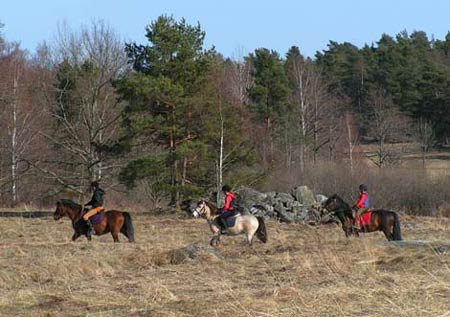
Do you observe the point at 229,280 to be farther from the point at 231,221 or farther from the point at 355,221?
the point at 355,221

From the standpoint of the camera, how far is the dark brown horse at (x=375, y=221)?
18.9 meters

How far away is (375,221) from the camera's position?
19.2 metres

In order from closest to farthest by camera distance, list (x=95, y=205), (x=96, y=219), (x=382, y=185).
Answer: (x=96, y=219) < (x=95, y=205) < (x=382, y=185)

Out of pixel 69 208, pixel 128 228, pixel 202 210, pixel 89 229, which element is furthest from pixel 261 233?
pixel 69 208

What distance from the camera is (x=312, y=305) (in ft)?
26.9

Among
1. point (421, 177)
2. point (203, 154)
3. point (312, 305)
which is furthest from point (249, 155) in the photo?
point (312, 305)

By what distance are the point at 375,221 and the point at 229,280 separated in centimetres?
852

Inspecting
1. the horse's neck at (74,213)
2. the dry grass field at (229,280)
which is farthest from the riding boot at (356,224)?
the horse's neck at (74,213)

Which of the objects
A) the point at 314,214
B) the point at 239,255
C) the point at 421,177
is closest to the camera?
the point at 239,255

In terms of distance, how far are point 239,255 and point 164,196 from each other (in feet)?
69.0

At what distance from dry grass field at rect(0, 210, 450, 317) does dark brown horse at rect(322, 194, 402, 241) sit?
1.92 metres

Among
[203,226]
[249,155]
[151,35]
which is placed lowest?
[203,226]

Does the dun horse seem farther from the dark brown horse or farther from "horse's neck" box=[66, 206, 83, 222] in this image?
"horse's neck" box=[66, 206, 83, 222]

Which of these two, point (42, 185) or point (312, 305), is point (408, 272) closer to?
point (312, 305)
